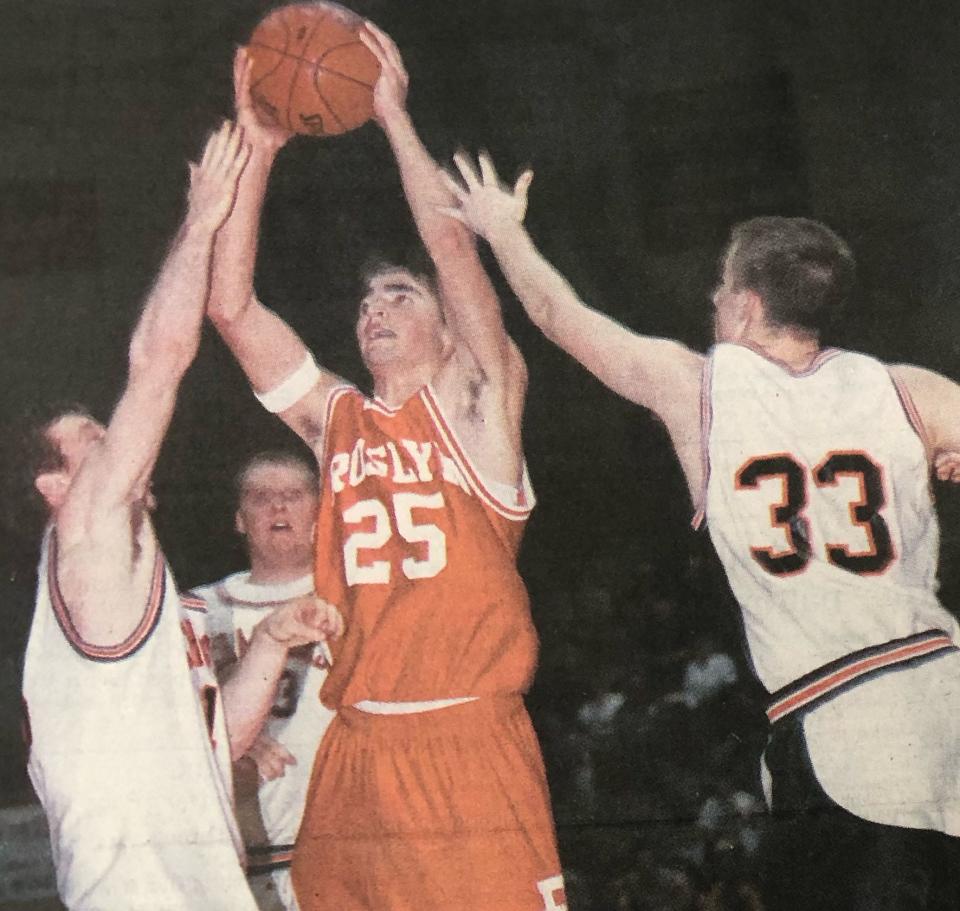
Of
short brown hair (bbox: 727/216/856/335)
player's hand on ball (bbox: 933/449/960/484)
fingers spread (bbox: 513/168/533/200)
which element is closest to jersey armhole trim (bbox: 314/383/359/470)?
fingers spread (bbox: 513/168/533/200)

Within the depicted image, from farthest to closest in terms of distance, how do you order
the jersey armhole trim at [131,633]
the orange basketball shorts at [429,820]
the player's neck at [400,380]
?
the player's neck at [400,380] → the jersey armhole trim at [131,633] → the orange basketball shorts at [429,820]

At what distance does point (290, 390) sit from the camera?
1.85m

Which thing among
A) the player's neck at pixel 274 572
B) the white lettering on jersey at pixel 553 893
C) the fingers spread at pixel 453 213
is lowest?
the white lettering on jersey at pixel 553 893

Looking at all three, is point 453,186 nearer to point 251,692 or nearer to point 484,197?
point 484,197

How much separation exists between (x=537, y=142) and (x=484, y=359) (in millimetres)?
415

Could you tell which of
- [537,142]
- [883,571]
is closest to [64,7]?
[537,142]

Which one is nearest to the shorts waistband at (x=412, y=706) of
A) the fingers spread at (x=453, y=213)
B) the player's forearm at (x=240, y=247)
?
the player's forearm at (x=240, y=247)

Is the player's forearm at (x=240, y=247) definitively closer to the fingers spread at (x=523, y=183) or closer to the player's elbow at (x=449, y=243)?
the player's elbow at (x=449, y=243)

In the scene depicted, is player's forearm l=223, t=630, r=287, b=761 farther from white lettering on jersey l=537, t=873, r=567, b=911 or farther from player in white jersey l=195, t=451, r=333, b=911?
white lettering on jersey l=537, t=873, r=567, b=911

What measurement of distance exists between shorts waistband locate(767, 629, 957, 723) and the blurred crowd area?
4 cm

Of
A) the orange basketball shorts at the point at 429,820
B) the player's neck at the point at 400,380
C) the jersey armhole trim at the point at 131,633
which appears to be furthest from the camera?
the player's neck at the point at 400,380

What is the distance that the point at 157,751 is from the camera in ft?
5.68

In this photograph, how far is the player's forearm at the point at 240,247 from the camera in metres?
1.86

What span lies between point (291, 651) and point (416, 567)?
0.80ft
